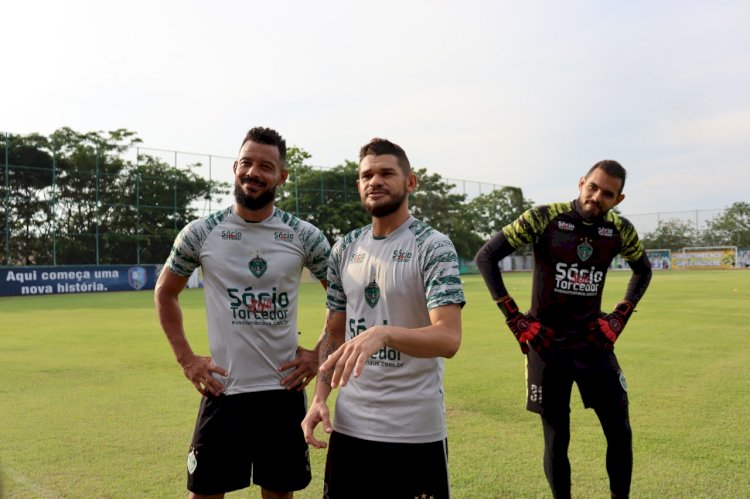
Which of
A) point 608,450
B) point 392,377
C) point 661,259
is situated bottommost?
point 608,450

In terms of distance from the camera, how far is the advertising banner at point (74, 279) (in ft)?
103

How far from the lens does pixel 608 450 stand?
13.7ft

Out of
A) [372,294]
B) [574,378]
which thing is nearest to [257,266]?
[372,294]

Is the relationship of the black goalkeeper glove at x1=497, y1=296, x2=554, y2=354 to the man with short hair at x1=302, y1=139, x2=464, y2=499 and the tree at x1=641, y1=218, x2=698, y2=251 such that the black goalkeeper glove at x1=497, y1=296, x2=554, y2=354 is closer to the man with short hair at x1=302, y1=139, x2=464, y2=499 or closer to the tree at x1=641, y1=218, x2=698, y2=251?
the man with short hair at x1=302, y1=139, x2=464, y2=499

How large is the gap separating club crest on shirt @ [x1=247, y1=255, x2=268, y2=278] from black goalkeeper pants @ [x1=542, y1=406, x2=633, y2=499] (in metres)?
2.18

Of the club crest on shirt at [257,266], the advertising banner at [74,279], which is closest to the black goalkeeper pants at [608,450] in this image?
the club crest on shirt at [257,266]

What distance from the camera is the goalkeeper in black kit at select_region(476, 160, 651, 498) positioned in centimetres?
420

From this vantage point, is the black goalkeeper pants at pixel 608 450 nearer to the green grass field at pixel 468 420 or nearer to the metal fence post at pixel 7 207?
the green grass field at pixel 468 420

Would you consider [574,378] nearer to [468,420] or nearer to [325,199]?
[468,420]

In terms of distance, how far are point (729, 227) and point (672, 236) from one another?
18.6 feet

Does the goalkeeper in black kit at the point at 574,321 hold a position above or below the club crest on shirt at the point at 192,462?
above

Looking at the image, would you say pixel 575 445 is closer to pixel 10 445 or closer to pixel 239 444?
pixel 239 444

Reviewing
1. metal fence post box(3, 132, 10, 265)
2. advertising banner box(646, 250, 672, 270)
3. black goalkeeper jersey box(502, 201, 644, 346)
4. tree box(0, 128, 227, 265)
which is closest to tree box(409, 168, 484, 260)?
advertising banner box(646, 250, 672, 270)

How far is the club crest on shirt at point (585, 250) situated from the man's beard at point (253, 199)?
7.21ft
